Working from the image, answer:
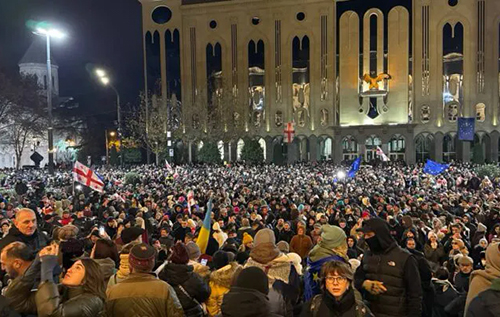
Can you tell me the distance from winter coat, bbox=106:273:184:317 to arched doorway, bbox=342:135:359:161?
49.6 metres

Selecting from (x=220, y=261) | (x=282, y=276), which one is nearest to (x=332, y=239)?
(x=282, y=276)

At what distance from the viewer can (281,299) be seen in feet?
14.0

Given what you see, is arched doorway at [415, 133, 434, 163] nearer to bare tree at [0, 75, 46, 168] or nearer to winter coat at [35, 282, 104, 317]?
bare tree at [0, 75, 46, 168]

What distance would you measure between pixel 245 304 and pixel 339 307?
2.81 ft

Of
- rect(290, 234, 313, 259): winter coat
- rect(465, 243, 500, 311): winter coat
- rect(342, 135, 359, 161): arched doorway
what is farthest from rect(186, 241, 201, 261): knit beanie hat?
rect(342, 135, 359, 161): arched doorway

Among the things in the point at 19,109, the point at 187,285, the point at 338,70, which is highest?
the point at 338,70

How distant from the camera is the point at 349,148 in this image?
52.9 m

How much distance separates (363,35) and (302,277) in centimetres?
4918

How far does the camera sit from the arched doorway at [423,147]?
50.9 m

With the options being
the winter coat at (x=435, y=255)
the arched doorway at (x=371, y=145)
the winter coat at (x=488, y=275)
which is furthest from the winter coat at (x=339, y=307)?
the arched doorway at (x=371, y=145)

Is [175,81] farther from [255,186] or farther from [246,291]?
[246,291]

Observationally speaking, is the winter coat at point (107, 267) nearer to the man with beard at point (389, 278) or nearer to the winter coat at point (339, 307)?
the winter coat at point (339, 307)

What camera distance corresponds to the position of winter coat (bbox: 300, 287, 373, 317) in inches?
147

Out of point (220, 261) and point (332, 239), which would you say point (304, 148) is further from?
point (332, 239)
